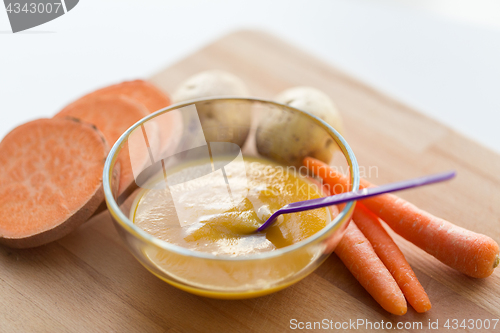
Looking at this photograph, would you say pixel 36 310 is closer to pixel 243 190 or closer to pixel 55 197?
pixel 55 197

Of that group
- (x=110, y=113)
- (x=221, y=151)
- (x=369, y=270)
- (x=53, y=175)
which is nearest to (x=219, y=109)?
(x=221, y=151)

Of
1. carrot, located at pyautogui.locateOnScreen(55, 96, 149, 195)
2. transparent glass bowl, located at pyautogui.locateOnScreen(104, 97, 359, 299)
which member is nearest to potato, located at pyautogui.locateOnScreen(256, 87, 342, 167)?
transparent glass bowl, located at pyautogui.locateOnScreen(104, 97, 359, 299)

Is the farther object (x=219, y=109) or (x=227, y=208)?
(x=219, y=109)

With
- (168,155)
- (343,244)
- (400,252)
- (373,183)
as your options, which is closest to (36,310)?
(168,155)

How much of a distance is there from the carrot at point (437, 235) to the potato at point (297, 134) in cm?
9

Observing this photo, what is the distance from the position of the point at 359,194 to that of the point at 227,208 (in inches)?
15.6

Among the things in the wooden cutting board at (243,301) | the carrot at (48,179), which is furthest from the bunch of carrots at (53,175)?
the wooden cutting board at (243,301)

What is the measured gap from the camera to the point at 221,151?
167cm

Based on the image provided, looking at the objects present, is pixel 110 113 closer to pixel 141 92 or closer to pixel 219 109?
pixel 141 92

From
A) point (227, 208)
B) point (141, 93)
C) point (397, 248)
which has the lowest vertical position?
point (397, 248)

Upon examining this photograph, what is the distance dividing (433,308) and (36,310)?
1163 mm

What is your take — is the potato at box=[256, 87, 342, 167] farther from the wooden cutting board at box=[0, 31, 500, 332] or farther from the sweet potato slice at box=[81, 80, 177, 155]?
the sweet potato slice at box=[81, 80, 177, 155]

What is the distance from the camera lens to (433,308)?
1.33 m

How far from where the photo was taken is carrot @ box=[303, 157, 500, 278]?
1365mm
